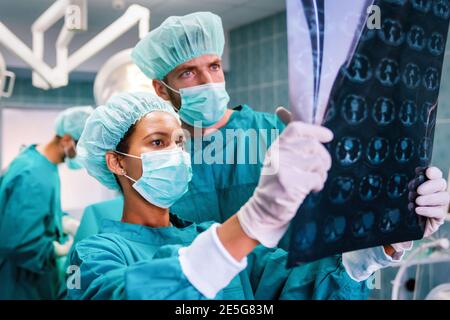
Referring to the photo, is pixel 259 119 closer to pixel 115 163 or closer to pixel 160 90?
pixel 160 90

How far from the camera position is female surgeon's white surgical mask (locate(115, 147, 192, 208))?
3.42ft

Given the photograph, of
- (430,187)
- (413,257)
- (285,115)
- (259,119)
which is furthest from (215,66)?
(413,257)

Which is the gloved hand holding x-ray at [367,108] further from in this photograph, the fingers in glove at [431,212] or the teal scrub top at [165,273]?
the teal scrub top at [165,273]

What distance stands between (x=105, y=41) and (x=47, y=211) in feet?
3.30

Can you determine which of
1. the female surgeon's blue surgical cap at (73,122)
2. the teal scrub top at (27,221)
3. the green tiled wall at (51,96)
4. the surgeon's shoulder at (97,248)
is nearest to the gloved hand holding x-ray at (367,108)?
the surgeon's shoulder at (97,248)

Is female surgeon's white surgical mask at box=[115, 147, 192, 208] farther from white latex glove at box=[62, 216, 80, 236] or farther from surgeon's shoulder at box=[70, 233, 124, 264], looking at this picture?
white latex glove at box=[62, 216, 80, 236]

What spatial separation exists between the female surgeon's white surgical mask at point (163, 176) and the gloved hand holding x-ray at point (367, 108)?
0.38m

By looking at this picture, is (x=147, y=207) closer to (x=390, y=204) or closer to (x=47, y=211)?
(x=390, y=204)

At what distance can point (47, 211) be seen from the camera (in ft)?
7.18

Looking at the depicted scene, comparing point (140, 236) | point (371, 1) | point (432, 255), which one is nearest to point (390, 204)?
point (371, 1)

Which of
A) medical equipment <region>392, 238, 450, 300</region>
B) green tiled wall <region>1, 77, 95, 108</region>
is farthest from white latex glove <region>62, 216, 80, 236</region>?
medical equipment <region>392, 238, 450, 300</region>

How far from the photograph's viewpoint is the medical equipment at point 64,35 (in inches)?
51.4

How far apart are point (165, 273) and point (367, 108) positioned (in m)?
0.42
